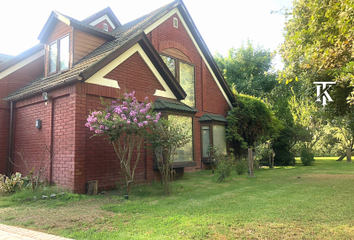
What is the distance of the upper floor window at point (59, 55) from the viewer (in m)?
10.8

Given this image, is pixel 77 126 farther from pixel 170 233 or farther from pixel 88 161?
pixel 170 233

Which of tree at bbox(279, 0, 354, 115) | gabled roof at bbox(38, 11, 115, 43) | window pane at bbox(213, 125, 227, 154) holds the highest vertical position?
gabled roof at bbox(38, 11, 115, 43)

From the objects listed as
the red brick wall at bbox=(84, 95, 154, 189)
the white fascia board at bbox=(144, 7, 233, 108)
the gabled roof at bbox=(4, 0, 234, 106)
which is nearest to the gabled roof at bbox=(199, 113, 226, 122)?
the white fascia board at bbox=(144, 7, 233, 108)

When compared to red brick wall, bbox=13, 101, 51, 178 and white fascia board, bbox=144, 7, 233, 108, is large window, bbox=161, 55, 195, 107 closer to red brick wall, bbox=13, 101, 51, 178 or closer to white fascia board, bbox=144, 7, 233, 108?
white fascia board, bbox=144, 7, 233, 108

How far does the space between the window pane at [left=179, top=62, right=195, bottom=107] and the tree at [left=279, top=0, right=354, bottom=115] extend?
6.56 metres

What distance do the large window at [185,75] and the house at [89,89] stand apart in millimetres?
61

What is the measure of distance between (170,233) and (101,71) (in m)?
6.41

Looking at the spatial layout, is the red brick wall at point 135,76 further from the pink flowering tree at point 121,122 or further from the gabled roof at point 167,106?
the pink flowering tree at point 121,122

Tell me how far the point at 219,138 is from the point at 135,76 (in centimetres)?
775

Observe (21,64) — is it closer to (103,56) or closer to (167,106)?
(103,56)

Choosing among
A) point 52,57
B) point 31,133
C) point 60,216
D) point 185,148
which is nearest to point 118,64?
point 52,57

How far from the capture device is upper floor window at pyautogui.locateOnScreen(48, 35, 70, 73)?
10828 millimetres

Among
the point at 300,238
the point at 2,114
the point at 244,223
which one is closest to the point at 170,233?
the point at 244,223

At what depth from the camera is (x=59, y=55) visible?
36.4 ft
